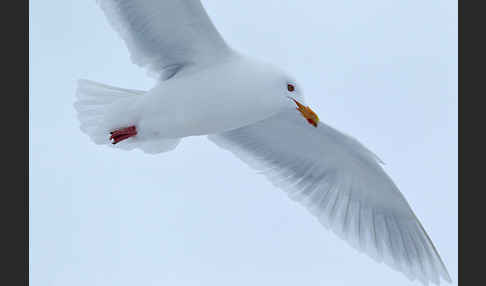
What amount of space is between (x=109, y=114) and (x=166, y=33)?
25.7 inches

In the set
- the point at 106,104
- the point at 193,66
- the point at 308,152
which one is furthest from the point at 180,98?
the point at 308,152

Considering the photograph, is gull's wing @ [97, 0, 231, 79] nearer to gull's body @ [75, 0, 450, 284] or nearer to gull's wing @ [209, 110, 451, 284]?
gull's body @ [75, 0, 450, 284]

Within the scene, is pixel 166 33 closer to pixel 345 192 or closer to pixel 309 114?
pixel 309 114

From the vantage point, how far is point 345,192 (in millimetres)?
6031

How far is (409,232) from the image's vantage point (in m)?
5.98

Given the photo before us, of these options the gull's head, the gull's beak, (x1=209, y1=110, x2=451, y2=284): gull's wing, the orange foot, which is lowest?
(x1=209, y1=110, x2=451, y2=284): gull's wing

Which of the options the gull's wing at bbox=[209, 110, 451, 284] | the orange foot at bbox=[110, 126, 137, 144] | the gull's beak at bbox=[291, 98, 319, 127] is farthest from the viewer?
the gull's wing at bbox=[209, 110, 451, 284]

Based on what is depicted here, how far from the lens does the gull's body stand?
494 cm

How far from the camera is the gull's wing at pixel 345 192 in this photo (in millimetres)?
5867

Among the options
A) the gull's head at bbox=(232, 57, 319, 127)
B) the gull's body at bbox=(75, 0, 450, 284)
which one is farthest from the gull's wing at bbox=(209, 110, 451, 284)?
the gull's head at bbox=(232, 57, 319, 127)

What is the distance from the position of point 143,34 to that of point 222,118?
0.79 m

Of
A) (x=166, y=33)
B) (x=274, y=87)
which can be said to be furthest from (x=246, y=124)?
(x=166, y=33)

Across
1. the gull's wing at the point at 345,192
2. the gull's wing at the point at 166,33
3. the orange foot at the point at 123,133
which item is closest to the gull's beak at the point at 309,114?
the gull's wing at the point at 166,33

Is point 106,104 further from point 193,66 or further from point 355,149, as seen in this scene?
point 355,149
